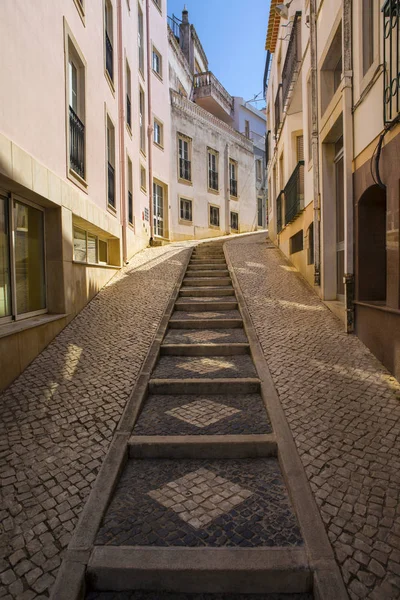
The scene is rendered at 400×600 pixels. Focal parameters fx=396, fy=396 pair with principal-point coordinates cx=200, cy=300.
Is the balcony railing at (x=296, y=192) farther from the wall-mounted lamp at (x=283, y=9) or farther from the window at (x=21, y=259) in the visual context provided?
the window at (x=21, y=259)

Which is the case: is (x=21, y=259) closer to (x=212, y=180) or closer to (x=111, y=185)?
(x=111, y=185)

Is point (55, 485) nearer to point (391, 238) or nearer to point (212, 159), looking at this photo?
point (391, 238)

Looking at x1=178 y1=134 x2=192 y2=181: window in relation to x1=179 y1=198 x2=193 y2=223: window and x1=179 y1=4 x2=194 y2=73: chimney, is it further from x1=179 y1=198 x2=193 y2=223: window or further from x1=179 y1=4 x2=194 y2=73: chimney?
x1=179 y1=4 x2=194 y2=73: chimney

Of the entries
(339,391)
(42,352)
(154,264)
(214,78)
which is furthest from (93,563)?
(214,78)

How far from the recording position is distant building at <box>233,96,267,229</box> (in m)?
29.7

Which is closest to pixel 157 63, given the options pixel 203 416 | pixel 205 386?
pixel 205 386

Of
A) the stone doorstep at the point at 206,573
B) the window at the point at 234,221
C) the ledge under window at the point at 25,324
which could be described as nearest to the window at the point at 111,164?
the ledge under window at the point at 25,324

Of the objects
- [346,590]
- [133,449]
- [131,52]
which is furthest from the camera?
[131,52]

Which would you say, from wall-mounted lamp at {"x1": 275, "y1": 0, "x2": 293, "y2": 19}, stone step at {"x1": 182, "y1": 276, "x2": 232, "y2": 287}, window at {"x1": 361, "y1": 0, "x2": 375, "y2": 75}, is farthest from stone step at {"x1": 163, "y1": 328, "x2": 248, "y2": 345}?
wall-mounted lamp at {"x1": 275, "y1": 0, "x2": 293, "y2": 19}

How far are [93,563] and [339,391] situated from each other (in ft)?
8.37

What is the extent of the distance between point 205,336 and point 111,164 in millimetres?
5944

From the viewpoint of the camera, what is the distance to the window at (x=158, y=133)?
1711 centimetres

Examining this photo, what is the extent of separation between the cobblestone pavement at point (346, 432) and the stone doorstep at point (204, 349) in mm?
329

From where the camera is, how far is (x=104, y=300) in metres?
7.14
